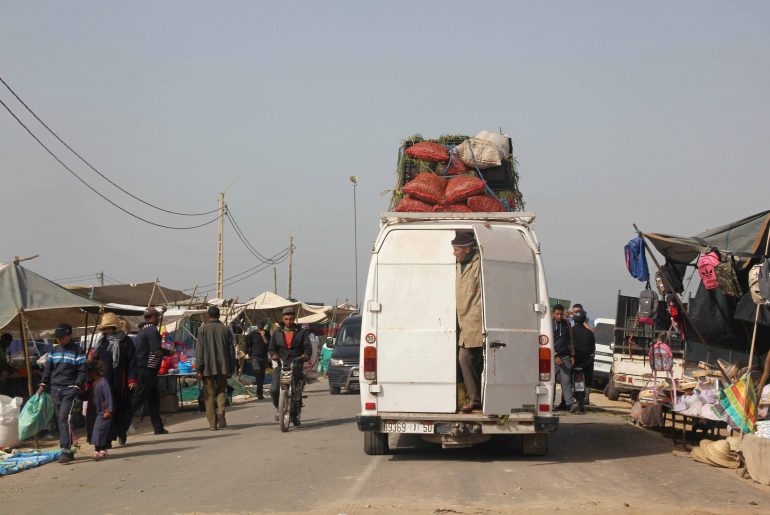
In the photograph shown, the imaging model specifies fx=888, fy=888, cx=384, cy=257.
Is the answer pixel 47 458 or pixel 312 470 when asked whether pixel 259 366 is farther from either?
pixel 312 470

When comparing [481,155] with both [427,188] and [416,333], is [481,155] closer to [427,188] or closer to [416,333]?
[427,188]

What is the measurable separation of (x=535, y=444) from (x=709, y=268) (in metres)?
3.19

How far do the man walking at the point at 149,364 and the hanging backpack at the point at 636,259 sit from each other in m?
7.97

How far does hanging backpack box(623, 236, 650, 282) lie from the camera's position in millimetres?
12555

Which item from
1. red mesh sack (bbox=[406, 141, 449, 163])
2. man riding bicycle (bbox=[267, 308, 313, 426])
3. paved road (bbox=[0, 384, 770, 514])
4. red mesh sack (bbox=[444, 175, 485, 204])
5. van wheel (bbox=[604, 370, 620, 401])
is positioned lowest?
paved road (bbox=[0, 384, 770, 514])

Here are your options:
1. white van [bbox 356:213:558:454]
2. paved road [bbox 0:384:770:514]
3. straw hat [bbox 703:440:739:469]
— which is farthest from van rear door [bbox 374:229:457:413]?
straw hat [bbox 703:440:739:469]

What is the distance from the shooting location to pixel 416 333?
10.4 meters

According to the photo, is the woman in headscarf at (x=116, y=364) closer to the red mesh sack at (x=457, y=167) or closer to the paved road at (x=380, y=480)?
the paved road at (x=380, y=480)

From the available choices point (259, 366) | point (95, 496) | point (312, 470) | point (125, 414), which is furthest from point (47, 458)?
point (259, 366)

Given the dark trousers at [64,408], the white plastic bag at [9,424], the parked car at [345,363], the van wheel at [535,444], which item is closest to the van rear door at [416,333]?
the van wheel at [535,444]

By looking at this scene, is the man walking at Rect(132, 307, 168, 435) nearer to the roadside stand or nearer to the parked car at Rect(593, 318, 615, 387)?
the roadside stand

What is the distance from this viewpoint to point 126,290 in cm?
2677

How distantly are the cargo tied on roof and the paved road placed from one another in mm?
3744

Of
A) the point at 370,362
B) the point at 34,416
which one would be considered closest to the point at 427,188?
the point at 370,362
